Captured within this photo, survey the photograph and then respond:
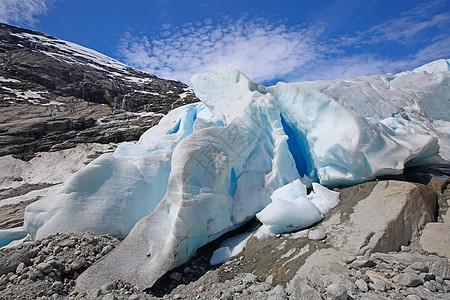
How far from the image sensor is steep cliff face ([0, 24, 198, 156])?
500 inches

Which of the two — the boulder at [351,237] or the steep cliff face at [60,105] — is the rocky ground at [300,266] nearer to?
the boulder at [351,237]

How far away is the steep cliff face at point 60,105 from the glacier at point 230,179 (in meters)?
10.0

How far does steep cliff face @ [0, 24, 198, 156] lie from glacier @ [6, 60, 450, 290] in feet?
32.8

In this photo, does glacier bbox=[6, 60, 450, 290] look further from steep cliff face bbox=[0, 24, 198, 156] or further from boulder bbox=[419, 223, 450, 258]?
steep cliff face bbox=[0, 24, 198, 156]

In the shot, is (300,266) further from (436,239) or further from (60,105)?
(60,105)

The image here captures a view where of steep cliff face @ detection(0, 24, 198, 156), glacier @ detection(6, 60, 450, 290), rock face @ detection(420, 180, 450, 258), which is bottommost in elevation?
rock face @ detection(420, 180, 450, 258)

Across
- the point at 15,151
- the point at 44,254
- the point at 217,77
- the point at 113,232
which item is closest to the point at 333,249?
the point at 113,232

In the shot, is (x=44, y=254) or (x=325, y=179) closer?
(x=44, y=254)

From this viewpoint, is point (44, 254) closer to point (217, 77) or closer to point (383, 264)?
point (383, 264)

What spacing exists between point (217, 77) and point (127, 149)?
10.7 feet

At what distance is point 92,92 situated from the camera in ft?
65.6

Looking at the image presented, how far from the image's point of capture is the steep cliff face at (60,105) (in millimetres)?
12703

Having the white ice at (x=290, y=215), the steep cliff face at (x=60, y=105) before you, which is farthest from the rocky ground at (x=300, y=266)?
the steep cliff face at (x=60, y=105)

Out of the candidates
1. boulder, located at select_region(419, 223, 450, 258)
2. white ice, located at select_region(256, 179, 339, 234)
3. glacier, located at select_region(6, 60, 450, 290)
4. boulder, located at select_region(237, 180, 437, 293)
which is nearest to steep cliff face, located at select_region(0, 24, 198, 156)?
glacier, located at select_region(6, 60, 450, 290)
